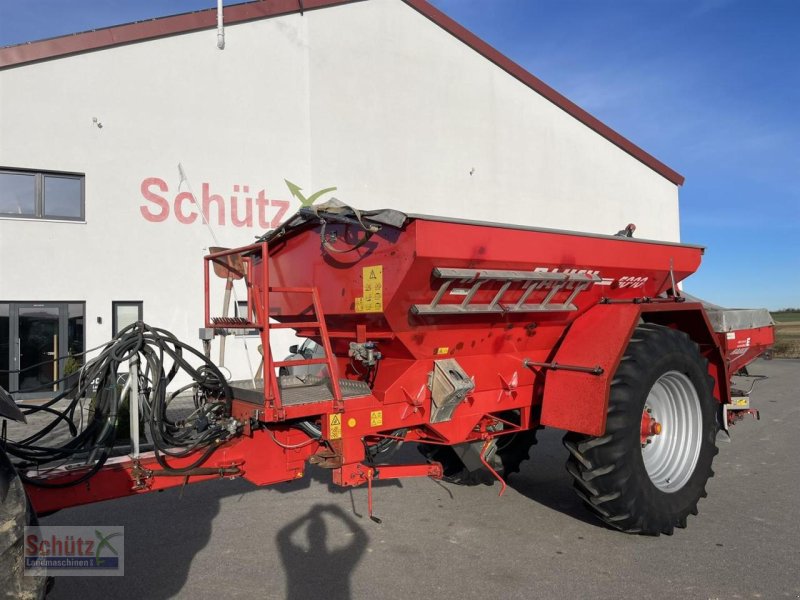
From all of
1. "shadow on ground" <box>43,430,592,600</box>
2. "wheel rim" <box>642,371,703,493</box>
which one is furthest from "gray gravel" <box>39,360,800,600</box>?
"wheel rim" <box>642,371,703,493</box>

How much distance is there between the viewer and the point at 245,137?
12109 mm

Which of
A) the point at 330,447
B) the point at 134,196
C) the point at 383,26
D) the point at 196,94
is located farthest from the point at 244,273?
the point at 383,26

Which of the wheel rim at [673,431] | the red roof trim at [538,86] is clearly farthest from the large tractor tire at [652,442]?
the red roof trim at [538,86]

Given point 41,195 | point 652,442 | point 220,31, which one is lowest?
point 652,442

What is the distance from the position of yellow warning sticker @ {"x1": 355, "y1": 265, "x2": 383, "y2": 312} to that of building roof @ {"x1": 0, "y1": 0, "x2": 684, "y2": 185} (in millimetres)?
10239

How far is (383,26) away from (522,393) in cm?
1173

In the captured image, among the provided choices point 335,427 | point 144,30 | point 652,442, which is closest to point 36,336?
point 144,30

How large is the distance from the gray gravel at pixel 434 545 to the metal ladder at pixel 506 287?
1639 millimetres

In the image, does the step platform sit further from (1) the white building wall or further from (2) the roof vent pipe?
(2) the roof vent pipe

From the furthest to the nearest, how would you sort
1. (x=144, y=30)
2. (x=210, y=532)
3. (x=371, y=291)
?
1. (x=144, y=30)
2. (x=210, y=532)
3. (x=371, y=291)

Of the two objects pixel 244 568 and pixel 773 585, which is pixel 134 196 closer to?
pixel 244 568

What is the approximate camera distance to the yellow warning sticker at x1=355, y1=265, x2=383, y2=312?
11.4 ft

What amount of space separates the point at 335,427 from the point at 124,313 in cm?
926

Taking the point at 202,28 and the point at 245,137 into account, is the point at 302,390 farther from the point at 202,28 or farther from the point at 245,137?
the point at 202,28
